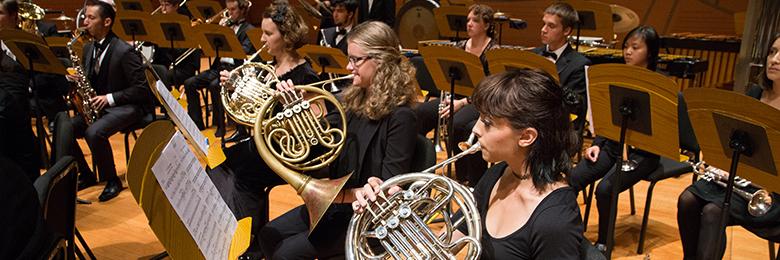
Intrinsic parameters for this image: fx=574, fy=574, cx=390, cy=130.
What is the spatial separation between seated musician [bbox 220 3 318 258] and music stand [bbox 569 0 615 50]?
96.9 inches

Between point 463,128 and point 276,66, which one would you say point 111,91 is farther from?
point 463,128

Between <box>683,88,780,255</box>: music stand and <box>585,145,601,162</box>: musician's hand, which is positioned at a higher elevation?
<box>683,88,780,255</box>: music stand

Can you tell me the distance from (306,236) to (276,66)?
5.11 feet

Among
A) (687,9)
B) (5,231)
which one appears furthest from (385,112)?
(687,9)

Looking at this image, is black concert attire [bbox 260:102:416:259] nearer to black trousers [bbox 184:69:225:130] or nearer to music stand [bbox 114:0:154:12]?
black trousers [bbox 184:69:225:130]

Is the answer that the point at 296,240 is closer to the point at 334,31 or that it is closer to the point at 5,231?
the point at 5,231

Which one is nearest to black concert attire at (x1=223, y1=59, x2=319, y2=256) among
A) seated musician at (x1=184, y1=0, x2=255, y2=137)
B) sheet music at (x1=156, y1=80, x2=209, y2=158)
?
sheet music at (x1=156, y1=80, x2=209, y2=158)

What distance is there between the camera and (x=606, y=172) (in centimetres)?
323

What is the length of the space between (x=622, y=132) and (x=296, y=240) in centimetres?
145

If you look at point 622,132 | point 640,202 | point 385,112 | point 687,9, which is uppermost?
point 385,112

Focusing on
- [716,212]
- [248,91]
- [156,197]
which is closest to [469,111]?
[248,91]

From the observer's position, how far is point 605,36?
15.9ft

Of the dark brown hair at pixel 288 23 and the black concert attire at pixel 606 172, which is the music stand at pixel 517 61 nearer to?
the black concert attire at pixel 606 172

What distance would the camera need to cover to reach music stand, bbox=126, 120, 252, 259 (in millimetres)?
1250
